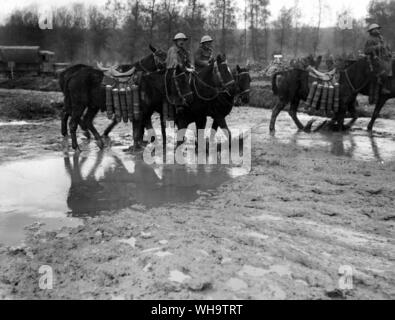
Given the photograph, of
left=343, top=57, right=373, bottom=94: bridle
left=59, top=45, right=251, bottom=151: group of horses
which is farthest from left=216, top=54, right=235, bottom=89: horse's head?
left=343, top=57, right=373, bottom=94: bridle

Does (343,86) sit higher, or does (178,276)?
(343,86)

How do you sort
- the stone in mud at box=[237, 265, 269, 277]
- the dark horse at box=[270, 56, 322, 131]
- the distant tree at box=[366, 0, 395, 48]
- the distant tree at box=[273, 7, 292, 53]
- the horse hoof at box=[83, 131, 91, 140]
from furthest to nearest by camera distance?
the distant tree at box=[273, 7, 292, 53]
the distant tree at box=[366, 0, 395, 48]
the dark horse at box=[270, 56, 322, 131]
the horse hoof at box=[83, 131, 91, 140]
the stone in mud at box=[237, 265, 269, 277]

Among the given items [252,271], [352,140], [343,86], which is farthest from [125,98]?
[252,271]

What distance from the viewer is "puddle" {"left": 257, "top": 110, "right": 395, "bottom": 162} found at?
10048 millimetres

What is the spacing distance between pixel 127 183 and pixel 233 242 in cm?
335

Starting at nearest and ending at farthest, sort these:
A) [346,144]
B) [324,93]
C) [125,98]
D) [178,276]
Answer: [178,276] < [125,98] < [346,144] < [324,93]

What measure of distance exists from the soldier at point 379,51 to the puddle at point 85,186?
5851 mm

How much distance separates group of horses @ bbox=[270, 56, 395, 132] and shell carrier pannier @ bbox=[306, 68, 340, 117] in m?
0.27

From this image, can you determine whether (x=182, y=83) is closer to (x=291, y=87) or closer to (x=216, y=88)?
(x=216, y=88)

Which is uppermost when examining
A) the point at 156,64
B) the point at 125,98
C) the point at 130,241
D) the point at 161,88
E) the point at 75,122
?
the point at 156,64

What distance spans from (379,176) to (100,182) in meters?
4.81

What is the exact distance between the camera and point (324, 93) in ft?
40.3

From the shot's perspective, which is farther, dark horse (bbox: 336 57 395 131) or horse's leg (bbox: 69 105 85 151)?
dark horse (bbox: 336 57 395 131)

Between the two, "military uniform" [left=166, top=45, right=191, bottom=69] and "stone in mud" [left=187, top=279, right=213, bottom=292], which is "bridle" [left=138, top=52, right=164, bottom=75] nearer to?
"military uniform" [left=166, top=45, right=191, bottom=69]
